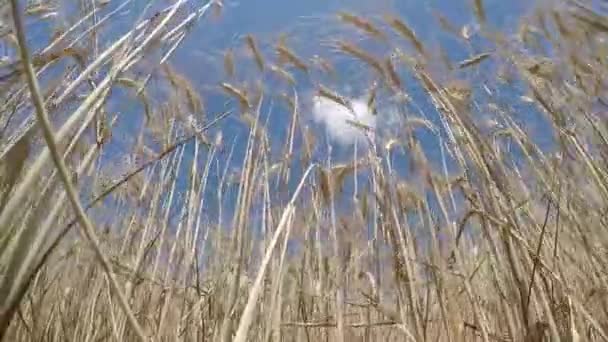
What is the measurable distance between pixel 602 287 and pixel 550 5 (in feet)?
2.11

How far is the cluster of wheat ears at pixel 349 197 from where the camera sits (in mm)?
781

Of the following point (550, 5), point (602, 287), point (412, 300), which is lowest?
point (412, 300)

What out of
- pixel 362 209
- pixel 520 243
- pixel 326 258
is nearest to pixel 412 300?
pixel 520 243

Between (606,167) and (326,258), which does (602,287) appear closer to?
(606,167)

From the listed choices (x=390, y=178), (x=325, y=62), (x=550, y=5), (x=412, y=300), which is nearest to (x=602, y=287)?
(x=412, y=300)

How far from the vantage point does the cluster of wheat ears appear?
781 millimetres

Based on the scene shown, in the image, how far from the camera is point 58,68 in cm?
78

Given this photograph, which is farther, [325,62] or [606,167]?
[325,62]

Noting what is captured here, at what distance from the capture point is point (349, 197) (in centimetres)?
183

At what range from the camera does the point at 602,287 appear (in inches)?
35.9

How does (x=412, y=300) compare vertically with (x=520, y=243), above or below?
below

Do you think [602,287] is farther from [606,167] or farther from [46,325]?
[46,325]

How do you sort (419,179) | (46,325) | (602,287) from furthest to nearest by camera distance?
1. (419,179)
2. (46,325)
3. (602,287)

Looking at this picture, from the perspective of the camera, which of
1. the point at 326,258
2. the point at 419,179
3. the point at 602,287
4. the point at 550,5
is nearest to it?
the point at 602,287
